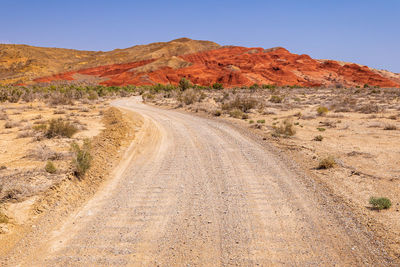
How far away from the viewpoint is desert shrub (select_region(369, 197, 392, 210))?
5.75 metres

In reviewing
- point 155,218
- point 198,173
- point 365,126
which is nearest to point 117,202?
point 155,218

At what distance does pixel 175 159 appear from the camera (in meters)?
9.48

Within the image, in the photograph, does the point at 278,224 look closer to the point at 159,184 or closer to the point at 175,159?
the point at 159,184

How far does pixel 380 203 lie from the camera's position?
5773 mm

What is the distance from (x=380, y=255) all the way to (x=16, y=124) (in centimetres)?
1765

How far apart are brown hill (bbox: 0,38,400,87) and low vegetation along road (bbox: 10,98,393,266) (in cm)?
7700

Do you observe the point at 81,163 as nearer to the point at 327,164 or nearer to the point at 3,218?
the point at 3,218

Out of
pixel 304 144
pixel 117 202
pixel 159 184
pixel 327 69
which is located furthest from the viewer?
pixel 327 69

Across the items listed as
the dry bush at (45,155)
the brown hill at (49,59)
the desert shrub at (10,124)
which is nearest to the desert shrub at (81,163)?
the dry bush at (45,155)

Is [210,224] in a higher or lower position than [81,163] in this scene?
lower

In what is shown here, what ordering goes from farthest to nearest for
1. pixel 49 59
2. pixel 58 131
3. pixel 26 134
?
pixel 49 59
pixel 26 134
pixel 58 131

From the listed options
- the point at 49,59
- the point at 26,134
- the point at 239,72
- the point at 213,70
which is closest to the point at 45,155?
the point at 26,134

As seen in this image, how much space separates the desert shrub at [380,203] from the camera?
575 cm

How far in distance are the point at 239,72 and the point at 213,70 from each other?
1032cm
